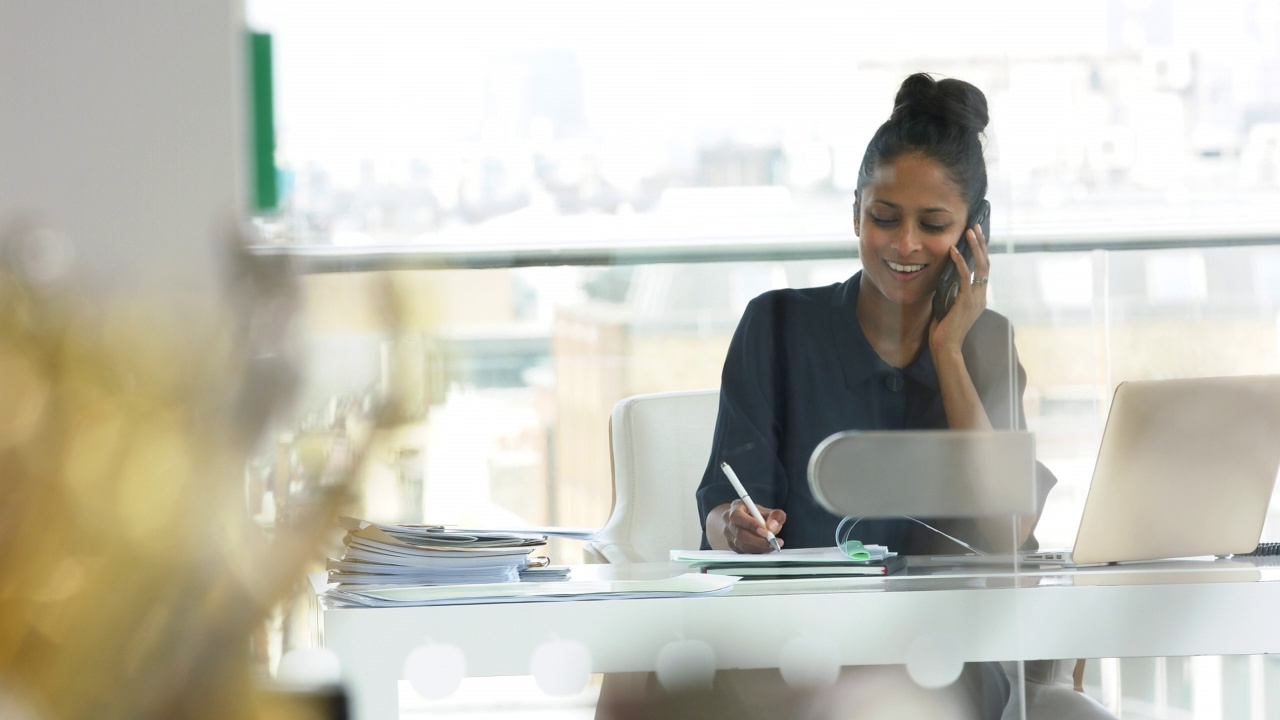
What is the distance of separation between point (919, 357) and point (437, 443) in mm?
495

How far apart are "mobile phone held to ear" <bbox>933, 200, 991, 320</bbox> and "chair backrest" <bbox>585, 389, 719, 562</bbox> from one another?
24 centimetres

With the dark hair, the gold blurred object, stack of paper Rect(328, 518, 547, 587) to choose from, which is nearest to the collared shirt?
the dark hair

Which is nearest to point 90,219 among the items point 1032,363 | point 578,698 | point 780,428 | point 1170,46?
point 578,698

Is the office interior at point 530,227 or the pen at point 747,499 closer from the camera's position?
the office interior at point 530,227

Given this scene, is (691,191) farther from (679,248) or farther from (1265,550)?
(1265,550)

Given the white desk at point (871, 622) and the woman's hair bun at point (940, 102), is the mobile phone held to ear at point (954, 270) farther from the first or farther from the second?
the white desk at point (871, 622)

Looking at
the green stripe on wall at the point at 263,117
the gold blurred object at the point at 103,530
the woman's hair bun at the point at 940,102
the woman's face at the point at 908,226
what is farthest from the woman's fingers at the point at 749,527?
the gold blurred object at the point at 103,530

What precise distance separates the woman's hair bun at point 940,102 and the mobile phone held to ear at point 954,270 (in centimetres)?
9

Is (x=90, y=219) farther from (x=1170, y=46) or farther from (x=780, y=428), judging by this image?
(x=1170, y=46)

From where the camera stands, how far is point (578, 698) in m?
0.99

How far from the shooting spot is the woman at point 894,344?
3.56ft

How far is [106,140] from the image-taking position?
0.67 metres

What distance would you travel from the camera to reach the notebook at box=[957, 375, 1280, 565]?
3.29 ft

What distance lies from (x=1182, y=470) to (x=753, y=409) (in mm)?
407
